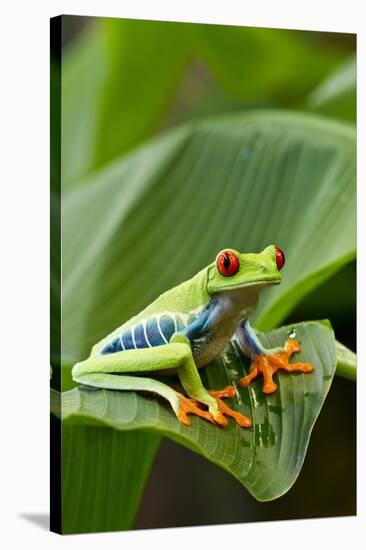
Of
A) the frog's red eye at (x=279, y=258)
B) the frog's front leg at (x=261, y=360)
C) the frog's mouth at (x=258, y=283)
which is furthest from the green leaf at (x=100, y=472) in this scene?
the frog's red eye at (x=279, y=258)

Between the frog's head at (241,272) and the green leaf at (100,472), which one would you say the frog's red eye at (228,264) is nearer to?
the frog's head at (241,272)

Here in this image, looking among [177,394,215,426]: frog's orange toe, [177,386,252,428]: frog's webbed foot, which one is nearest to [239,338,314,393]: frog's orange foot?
[177,386,252,428]: frog's webbed foot

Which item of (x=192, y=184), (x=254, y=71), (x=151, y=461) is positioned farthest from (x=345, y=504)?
(x=254, y=71)

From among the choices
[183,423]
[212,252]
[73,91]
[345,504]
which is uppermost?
[73,91]

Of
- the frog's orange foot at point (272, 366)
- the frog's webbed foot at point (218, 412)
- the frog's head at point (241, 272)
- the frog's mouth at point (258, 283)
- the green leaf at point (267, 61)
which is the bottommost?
the frog's webbed foot at point (218, 412)

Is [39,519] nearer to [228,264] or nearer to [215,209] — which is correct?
[228,264]

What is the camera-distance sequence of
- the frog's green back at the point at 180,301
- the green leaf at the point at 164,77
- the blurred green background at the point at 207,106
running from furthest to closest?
the green leaf at the point at 164,77, the blurred green background at the point at 207,106, the frog's green back at the point at 180,301

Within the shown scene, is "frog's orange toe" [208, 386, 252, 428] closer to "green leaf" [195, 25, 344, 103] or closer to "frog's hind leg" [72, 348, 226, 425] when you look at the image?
"frog's hind leg" [72, 348, 226, 425]

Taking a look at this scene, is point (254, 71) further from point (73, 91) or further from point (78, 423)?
point (78, 423)
